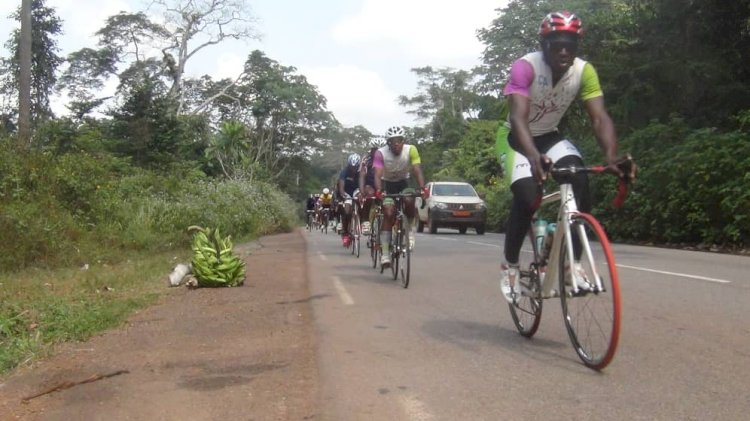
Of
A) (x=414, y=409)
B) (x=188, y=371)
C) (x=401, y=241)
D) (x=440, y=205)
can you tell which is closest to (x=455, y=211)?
(x=440, y=205)

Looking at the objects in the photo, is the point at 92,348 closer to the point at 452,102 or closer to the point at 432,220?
the point at 432,220

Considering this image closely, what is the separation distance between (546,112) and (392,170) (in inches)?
184

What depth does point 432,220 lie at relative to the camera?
967 inches

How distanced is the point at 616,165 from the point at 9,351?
4297 mm

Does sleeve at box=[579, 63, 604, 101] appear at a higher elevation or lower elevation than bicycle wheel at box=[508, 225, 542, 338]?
higher

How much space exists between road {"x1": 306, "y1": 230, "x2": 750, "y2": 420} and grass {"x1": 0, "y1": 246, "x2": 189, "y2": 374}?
192 cm

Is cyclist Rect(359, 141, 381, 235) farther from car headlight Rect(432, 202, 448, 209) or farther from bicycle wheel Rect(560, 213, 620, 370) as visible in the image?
car headlight Rect(432, 202, 448, 209)

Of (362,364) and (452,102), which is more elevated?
(452,102)

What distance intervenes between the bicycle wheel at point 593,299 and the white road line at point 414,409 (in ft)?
3.60

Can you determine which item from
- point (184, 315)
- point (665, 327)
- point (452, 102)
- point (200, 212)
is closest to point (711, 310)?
point (665, 327)

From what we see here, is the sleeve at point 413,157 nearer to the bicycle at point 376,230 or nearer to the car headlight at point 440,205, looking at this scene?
the bicycle at point 376,230

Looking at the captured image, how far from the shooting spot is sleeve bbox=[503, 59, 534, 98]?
15.4ft

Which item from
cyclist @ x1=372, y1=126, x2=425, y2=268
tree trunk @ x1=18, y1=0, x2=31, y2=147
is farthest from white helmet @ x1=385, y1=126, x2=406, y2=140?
tree trunk @ x1=18, y1=0, x2=31, y2=147

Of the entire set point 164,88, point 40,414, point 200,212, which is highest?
point 164,88
